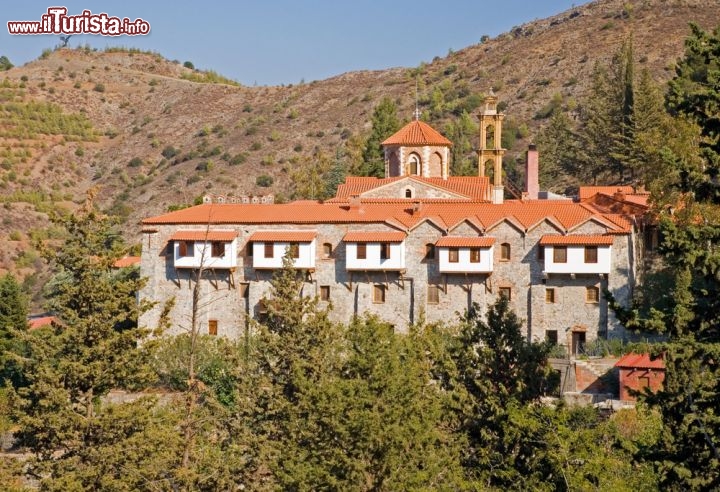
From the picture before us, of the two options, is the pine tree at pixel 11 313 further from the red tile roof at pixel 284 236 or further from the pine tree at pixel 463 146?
the pine tree at pixel 463 146

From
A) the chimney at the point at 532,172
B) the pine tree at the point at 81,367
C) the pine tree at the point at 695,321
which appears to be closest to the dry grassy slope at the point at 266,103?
the chimney at the point at 532,172

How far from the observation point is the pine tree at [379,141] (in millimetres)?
83000

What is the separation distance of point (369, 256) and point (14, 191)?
9020 centimetres

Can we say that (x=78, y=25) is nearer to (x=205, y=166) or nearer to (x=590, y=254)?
(x=205, y=166)

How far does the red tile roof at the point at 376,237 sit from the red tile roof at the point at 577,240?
6.49 m

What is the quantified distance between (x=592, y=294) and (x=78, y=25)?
64350mm

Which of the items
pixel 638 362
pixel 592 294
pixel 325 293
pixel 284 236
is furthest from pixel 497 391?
pixel 284 236

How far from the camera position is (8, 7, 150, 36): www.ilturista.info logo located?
108 m

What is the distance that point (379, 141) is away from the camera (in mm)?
84875

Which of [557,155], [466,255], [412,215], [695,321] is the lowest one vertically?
[695,321]

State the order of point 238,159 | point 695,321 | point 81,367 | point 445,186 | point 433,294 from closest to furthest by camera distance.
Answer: point 695,321, point 81,367, point 433,294, point 445,186, point 238,159

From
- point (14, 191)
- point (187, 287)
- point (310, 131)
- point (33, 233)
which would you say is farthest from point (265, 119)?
point (187, 287)

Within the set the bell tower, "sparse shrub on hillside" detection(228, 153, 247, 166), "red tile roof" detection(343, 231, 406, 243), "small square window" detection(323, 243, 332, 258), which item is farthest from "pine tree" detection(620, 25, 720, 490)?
"sparse shrub on hillside" detection(228, 153, 247, 166)

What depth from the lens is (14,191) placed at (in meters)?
142
